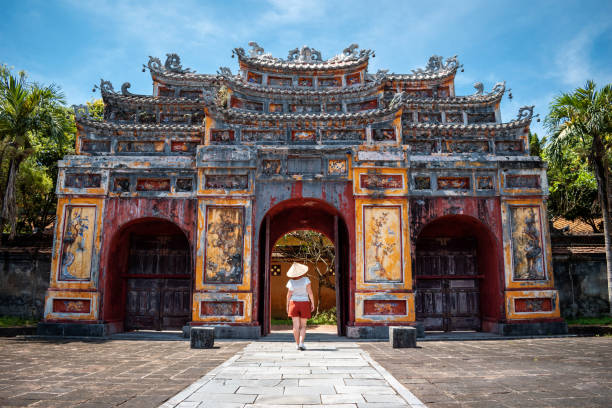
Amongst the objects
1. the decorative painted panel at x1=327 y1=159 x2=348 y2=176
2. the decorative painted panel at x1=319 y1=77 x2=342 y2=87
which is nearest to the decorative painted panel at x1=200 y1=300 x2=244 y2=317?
the decorative painted panel at x1=327 y1=159 x2=348 y2=176

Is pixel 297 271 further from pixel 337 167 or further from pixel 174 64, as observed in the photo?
pixel 174 64

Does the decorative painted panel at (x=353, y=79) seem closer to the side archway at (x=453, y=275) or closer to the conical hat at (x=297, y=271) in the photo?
the side archway at (x=453, y=275)

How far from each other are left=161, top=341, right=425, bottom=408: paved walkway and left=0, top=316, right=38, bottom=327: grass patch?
830cm

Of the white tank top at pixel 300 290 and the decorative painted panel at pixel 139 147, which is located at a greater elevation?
the decorative painted panel at pixel 139 147

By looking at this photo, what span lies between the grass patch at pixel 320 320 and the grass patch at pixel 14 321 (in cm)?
818

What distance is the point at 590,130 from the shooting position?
1147 cm

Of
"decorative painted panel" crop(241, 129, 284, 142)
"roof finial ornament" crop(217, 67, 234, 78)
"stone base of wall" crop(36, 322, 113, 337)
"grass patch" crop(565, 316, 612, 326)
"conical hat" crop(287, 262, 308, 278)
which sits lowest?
"stone base of wall" crop(36, 322, 113, 337)

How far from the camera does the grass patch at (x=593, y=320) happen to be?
1168cm

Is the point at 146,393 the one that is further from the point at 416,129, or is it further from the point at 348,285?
the point at 416,129

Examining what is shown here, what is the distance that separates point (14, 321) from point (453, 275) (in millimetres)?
12602

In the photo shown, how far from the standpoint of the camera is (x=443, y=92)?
15758 millimetres

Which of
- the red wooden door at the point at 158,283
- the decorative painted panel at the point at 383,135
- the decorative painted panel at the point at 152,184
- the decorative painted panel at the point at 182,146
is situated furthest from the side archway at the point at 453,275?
the decorative painted panel at the point at 152,184

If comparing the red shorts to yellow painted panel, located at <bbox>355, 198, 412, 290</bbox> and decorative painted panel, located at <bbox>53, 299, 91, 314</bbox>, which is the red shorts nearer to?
yellow painted panel, located at <bbox>355, 198, 412, 290</bbox>

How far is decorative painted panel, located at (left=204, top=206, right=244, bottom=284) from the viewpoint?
10.5m
